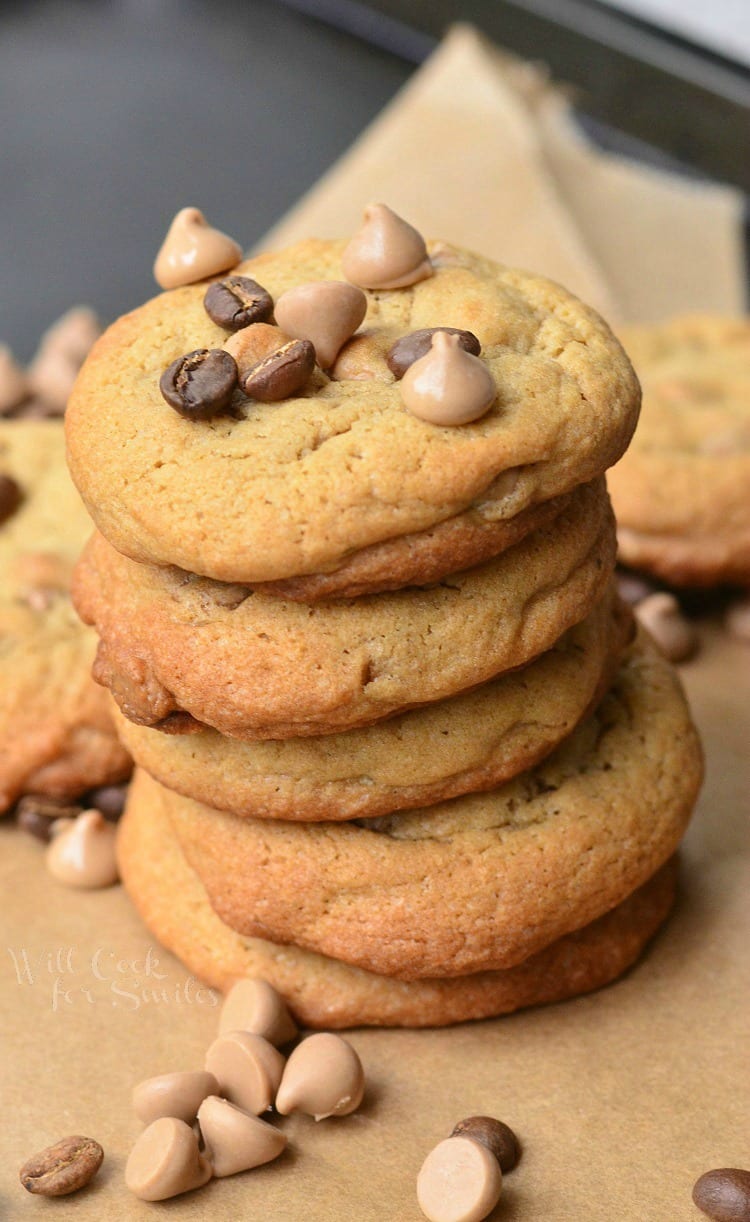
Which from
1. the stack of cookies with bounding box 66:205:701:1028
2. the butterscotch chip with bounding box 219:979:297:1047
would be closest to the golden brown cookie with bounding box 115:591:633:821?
the stack of cookies with bounding box 66:205:701:1028

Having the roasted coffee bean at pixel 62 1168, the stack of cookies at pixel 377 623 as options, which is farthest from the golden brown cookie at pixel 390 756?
the roasted coffee bean at pixel 62 1168

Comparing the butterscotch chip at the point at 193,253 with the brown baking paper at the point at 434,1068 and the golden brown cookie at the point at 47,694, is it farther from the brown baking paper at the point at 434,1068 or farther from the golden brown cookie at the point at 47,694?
the brown baking paper at the point at 434,1068

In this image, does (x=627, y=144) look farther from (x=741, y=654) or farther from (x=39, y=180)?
(x=741, y=654)

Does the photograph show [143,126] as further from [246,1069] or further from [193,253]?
[246,1069]

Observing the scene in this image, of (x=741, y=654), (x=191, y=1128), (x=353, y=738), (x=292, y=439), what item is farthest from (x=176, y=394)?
(x=741, y=654)

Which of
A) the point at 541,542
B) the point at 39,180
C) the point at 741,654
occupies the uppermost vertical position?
the point at 541,542

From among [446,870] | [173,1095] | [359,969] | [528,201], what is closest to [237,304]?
[446,870]
